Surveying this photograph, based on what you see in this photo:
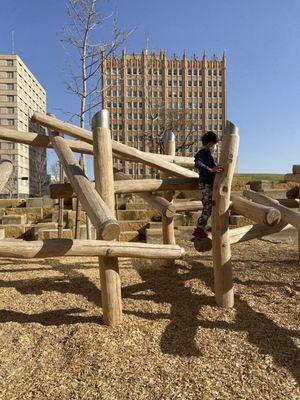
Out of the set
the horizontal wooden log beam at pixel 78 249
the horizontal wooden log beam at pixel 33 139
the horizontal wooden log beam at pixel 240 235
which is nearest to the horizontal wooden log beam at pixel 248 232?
the horizontal wooden log beam at pixel 240 235

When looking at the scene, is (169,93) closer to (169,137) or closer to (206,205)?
(169,137)

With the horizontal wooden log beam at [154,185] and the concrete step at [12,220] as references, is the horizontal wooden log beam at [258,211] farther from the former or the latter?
the concrete step at [12,220]

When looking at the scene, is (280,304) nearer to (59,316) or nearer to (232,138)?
(232,138)

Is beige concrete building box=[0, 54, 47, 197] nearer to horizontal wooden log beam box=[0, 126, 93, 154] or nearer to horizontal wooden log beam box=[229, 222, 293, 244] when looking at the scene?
horizontal wooden log beam box=[0, 126, 93, 154]

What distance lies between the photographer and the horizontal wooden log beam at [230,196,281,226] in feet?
10.8

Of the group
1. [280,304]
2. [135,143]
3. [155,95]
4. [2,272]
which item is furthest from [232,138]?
[155,95]

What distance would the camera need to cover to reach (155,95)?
8075 centimetres

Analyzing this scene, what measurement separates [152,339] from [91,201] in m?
1.28

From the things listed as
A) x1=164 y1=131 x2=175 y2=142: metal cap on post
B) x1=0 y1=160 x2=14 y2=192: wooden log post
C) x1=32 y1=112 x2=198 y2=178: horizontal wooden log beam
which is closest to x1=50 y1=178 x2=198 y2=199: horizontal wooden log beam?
x1=32 y1=112 x2=198 y2=178: horizontal wooden log beam

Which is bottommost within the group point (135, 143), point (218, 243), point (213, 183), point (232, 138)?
point (218, 243)

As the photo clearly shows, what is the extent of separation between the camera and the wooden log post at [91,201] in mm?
2781

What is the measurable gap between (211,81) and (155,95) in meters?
12.9

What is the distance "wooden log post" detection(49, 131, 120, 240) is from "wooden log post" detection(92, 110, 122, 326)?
14 centimetres

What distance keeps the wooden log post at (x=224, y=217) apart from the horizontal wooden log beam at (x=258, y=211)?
0.43 feet
